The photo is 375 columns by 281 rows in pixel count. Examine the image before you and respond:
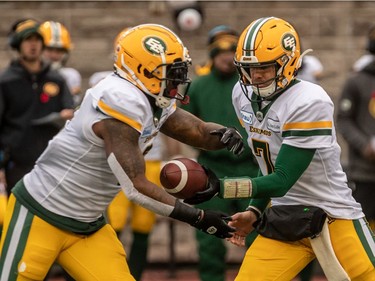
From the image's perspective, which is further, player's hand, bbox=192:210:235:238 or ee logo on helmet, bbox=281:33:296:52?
ee logo on helmet, bbox=281:33:296:52

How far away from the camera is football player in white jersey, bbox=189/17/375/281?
5543 mm

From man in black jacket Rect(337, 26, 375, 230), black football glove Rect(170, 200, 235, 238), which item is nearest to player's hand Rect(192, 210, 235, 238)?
black football glove Rect(170, 200, 235, 238)

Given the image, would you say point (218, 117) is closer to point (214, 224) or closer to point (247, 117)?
point (247, 117)

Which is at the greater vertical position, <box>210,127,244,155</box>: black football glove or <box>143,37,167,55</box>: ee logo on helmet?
<box>143,37,167,55</box>: ee logo on helmet

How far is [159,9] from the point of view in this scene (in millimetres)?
10180

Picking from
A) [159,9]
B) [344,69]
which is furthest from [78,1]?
[344,69]

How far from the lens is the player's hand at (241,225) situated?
575 centimetres

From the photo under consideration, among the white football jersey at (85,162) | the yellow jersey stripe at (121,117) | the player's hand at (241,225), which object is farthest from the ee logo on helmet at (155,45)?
the player's hand at (241,225)

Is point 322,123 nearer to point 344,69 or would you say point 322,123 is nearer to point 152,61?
point 152,61

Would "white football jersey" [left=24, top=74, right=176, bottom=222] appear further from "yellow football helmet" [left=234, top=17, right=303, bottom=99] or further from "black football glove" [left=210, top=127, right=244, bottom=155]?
"yellow football helmet" [left=234, top=17, right=303, bottom=99]

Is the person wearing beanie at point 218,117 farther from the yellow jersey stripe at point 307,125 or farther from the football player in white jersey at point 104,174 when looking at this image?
the yellow jersey stripe at point 307,125

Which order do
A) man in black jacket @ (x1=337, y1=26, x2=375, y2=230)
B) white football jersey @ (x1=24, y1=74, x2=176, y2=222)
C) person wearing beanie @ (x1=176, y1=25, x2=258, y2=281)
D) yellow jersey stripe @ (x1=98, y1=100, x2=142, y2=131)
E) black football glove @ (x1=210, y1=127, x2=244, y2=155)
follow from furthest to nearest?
1. man in black jacket @ (x1=337, y1=26, x2=375, y2=230)
2. person wearing beanie @ (x1=176, y1=25, x2=258, y2=281)
3. black football glove @ (x1=210, y1=127, x2=244, y2=155)
4. white football jersey @ (x1=24, y1=74, x2=176, y2=222)
5. yellow jersey stripe @ (x1=98, y1=100, x2=142, y2=131)

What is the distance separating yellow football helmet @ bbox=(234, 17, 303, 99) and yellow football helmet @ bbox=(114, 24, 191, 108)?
0.27 m

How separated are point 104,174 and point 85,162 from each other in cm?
11
